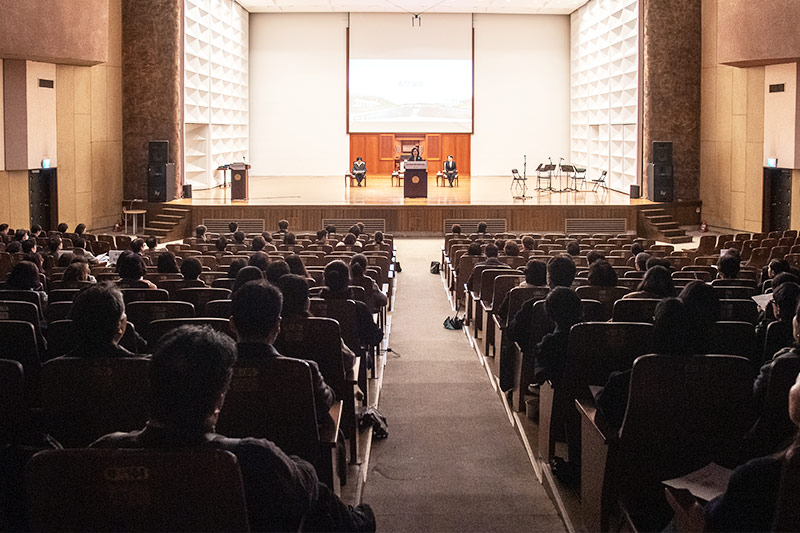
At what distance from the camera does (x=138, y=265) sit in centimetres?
677

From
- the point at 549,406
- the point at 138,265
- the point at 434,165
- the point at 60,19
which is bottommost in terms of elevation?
the point at 549,406

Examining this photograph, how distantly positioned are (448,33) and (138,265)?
24.3 meters

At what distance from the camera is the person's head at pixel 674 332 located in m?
3.59

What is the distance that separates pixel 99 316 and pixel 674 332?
2307 millimetres

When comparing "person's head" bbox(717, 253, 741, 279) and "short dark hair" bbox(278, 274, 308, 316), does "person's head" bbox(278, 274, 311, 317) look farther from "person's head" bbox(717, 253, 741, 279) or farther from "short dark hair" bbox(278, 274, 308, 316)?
"person's head" bbox(717, 253, 741, 279)

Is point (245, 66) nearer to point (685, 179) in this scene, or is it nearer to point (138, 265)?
point (685, 179)

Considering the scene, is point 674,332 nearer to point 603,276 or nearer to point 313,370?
point 313,370

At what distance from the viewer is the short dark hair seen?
4789 millimetres

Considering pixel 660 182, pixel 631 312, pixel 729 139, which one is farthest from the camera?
pixel 660 182

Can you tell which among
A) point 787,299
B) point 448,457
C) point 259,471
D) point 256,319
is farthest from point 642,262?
point 259,471

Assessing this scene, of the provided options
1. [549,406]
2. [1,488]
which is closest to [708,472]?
[549,406]

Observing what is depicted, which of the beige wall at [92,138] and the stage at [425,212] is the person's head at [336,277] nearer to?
the stage at [425,212]

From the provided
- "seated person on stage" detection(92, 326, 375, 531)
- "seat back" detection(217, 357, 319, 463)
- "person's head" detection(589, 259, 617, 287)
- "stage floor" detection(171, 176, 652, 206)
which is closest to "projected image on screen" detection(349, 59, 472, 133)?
"stage floor" detection(171, 176, 652, 206)

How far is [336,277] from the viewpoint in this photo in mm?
5938
